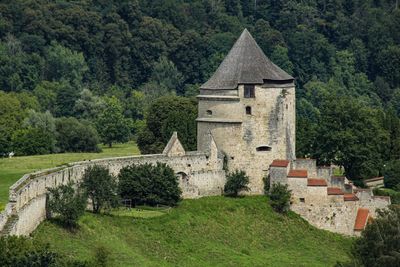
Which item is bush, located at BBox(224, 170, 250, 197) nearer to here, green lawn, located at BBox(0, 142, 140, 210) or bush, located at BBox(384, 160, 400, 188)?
green lawn, located at BBox(0, 142, 140, 210)

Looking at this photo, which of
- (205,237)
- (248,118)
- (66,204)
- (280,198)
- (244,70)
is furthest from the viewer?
(244,70)

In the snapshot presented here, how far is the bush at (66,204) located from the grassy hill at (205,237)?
0.65 metres

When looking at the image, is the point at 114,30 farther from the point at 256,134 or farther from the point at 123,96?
the point at 256,134

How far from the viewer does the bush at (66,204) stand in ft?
220

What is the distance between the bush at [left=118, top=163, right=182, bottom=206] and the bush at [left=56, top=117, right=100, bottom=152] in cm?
3296

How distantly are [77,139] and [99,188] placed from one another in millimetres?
38259

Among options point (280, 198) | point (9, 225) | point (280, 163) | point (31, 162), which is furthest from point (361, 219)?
point (9, 225)

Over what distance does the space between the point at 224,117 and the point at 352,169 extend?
35.2 feet

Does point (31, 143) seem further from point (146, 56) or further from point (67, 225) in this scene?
point (146, 56)

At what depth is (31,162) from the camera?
90875 mm

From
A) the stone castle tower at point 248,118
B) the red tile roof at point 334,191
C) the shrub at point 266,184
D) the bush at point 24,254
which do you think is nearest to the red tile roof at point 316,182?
the red tile roof at point 334,191

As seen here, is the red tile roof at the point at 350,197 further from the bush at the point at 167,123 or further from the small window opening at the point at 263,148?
the bush at the point at 167,123

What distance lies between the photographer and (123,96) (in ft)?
451

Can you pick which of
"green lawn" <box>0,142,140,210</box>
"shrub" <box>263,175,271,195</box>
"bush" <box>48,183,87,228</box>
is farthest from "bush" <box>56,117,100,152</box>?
"bush" <box>48,183,87,228</box>
